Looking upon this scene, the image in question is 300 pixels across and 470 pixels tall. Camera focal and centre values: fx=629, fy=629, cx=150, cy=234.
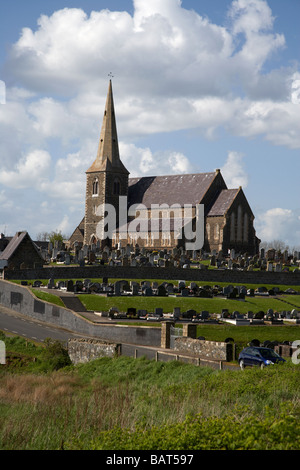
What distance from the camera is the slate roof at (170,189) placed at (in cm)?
9544

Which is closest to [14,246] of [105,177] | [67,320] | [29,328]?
[67,320]

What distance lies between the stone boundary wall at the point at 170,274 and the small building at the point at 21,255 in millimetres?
3462

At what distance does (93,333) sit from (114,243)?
187ft

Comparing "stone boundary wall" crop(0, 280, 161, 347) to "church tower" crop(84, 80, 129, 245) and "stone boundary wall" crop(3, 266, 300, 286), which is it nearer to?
"stone boundary wall" crop(3, 266, 300, 286)

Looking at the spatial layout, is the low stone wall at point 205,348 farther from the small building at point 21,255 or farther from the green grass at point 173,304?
the small building at point 21,255

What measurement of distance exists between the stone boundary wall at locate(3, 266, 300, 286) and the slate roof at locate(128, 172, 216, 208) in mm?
27238

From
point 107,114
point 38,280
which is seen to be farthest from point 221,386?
point 107,114

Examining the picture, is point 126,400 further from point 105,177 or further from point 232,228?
point 105,177

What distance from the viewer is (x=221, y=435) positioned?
11984 mm

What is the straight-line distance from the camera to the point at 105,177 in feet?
329

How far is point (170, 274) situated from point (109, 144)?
4228cm

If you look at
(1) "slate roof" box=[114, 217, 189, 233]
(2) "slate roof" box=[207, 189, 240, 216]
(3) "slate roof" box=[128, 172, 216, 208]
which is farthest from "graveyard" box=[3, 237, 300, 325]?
(3) "slate roof" box=[128, 172, 216, 208]

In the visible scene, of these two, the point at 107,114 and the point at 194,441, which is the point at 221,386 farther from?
the point at 107,114

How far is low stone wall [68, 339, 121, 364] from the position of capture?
32.8 metres
